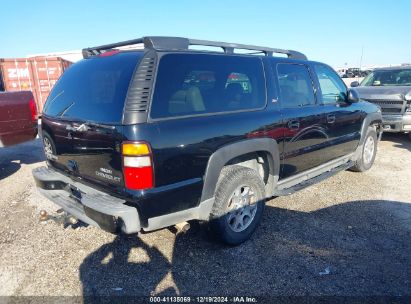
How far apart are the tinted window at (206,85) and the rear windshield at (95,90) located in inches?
10.7

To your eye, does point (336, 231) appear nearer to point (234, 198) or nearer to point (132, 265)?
point (234, 198)

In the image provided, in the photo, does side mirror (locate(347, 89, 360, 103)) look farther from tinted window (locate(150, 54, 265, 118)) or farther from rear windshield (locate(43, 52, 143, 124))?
rear windshield (locate(43, 52, 143, 124))

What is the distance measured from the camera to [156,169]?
2361 mm

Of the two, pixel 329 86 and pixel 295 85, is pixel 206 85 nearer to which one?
pixel 295 85

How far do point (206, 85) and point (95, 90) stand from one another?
3.21 feet

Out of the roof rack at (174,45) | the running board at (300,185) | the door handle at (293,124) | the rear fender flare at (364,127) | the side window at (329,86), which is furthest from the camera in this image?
the rear fender flare at (364,127)

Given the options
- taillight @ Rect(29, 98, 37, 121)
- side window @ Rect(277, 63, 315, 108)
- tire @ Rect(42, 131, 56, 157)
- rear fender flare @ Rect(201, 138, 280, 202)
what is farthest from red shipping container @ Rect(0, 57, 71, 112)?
rear fender flare @ Rect(201, 138, 280, 202)

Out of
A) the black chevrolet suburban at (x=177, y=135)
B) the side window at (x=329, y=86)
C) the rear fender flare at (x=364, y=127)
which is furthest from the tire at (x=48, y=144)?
the rear fender flare at (x=364, y=127)

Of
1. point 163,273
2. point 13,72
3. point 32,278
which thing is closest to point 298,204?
point 163,273

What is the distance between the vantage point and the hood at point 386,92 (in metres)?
7.20

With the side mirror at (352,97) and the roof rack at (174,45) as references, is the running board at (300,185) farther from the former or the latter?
the roof rack at (174,45)

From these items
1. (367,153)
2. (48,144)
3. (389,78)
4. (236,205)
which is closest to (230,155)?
(236,205)

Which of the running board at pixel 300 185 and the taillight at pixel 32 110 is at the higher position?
the taillight at pixel 32 110

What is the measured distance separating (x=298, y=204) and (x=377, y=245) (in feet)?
3.76
